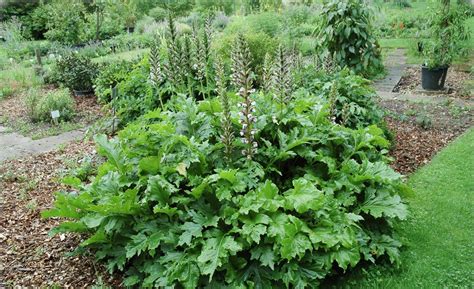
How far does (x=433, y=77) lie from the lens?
806 cm

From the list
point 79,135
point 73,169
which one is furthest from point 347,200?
point 79,135

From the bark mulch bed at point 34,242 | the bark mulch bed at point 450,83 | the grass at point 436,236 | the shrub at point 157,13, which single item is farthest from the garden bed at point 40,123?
the shrub at point 157,13

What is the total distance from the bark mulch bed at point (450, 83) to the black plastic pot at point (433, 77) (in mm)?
211

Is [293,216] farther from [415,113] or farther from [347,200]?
[415,113]

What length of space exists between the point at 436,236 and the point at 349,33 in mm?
3796

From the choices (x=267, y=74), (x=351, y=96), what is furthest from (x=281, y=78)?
(x=351, y=96)

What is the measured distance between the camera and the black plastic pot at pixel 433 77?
315 inches

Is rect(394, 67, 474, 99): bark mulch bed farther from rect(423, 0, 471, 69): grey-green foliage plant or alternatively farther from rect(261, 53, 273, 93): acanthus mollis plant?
rect(261, 53, 273, 93): acanthus mollis plant

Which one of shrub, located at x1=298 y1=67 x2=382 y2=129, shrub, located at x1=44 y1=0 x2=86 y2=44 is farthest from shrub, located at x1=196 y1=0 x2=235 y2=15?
shrub, located at x1=298 y1=67 x2=382 y2=129

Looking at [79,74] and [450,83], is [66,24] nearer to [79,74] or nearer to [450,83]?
[79,74]

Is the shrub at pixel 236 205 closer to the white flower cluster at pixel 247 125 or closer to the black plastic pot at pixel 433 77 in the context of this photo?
the white flower cluster at pixel 247 125

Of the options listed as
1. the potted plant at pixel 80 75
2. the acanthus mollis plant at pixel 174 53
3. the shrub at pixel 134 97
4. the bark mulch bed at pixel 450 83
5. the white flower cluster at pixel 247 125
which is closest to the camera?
the white flower cluster at pixel 247 125

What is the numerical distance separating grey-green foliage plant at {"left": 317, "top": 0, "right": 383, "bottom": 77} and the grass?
2.45 metres

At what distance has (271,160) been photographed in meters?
3.37
